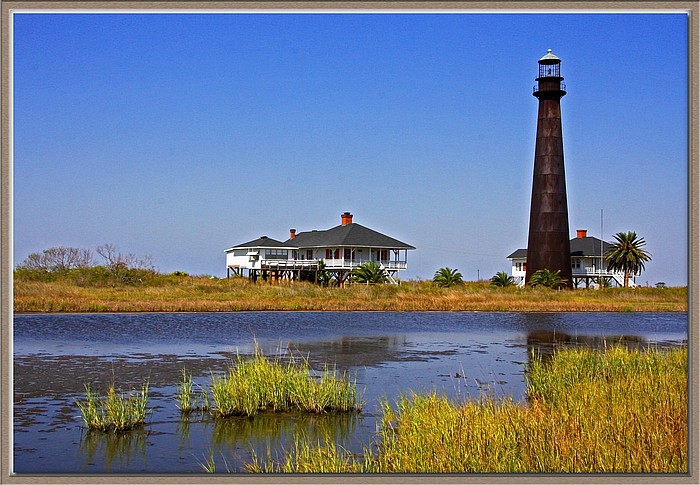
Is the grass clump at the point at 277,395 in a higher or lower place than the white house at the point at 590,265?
lower

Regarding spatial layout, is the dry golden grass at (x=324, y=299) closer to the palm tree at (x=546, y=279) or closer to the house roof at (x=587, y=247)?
the palm tree at (x=546, y=279)

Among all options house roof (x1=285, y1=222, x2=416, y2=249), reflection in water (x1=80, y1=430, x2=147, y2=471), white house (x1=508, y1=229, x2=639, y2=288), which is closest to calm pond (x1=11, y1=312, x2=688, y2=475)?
reflection in water (x1=80, y1=430, x2=147, y2=471)

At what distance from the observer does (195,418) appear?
38.0ft

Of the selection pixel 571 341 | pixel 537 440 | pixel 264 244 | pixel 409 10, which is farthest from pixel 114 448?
pixel 264 244

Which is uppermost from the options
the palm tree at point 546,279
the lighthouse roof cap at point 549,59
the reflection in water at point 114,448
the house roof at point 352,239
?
the lighthouse roof cap at point 549,59

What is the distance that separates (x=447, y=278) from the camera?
164 feet

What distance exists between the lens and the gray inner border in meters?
6.24

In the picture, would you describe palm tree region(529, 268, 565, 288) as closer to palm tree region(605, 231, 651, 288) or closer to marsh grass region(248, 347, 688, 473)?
palm tree region(605, 231, 651, 288)

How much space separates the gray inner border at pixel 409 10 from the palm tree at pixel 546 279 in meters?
40.6

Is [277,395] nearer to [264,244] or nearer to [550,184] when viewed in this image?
[550,184]

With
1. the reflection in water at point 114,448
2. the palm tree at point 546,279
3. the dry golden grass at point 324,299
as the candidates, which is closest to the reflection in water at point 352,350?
the reflection in water at point 114,448

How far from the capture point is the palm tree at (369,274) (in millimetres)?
49562
